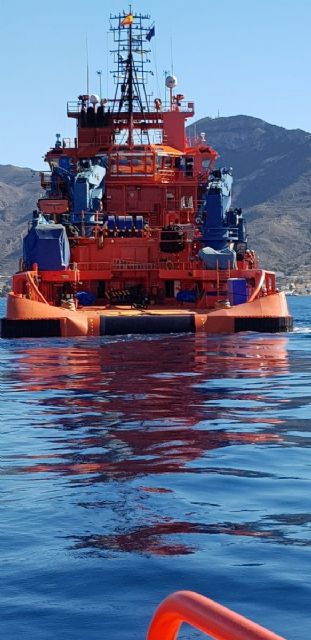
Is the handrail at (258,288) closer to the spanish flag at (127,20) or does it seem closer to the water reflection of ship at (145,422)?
the water reflection of ship at (145,422)

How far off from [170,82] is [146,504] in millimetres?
40688

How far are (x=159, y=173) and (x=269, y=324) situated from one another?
9.84 m

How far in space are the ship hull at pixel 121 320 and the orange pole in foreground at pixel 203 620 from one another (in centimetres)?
2921

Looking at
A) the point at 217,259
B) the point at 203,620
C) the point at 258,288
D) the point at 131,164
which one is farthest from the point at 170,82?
the point at 203,620

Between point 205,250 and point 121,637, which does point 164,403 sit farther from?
point 205,250

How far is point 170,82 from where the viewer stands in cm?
4850

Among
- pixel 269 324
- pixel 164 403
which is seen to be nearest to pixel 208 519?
pixel 164 403

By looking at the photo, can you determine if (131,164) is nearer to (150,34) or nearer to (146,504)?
(150,34)

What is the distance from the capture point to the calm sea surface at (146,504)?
680cm

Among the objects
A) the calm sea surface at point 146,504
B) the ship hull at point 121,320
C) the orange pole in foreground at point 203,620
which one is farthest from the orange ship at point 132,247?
the orange pole in foreground at point 203,620

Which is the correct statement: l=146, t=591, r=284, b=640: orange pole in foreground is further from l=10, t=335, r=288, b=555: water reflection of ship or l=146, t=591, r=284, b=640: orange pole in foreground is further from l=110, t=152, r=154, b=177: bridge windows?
l=110, t=152, r=154, b=177: bridge windows

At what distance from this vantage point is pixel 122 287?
128 ft

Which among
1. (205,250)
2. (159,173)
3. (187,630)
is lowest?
(187,630)

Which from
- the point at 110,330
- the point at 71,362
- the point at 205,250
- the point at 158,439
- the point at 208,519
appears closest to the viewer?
the point at 208,519
